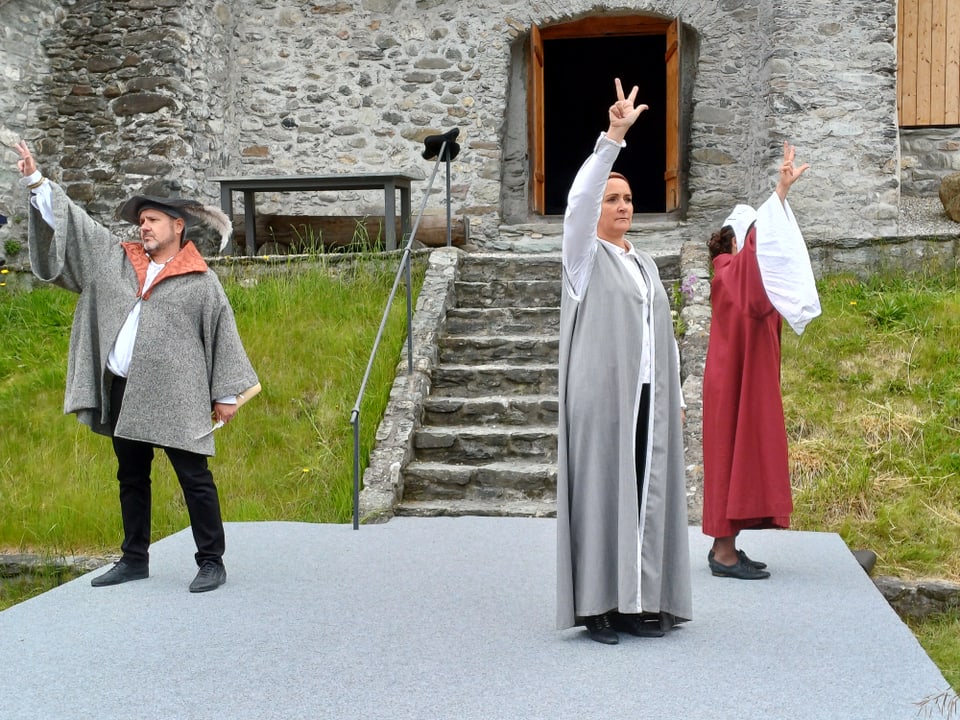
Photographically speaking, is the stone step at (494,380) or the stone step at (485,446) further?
the stone step at (494,380)

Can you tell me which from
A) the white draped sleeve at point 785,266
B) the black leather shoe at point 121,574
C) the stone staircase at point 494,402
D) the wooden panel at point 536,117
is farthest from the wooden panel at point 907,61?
the black leather shoe at point 121,574

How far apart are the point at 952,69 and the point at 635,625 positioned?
26.2 feet

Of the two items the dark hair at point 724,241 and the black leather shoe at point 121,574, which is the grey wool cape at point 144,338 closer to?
the black leather shoe at point 121,574

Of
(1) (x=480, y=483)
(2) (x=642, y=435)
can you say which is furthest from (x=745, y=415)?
(1) (x=480, y=483)

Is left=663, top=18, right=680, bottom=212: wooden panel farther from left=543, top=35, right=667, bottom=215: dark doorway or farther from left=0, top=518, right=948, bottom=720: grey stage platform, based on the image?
left=0, top=518, right=948, bottom=720: grey stage platform

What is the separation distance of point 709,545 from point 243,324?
12.0ft

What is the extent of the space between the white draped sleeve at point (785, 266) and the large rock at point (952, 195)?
564 centimetres

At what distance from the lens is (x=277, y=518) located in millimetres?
5410

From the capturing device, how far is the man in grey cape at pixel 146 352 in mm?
3943

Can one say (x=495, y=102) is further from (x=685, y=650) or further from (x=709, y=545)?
(x=685, y=650)

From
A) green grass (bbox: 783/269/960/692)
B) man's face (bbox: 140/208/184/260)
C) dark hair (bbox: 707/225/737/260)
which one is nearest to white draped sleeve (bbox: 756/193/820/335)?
dark hair (bbox: 707/225/737/260)

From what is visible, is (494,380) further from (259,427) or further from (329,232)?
(329,232)

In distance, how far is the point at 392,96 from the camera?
9.88m

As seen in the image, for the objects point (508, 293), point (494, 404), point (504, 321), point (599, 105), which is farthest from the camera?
point (599, 105)
